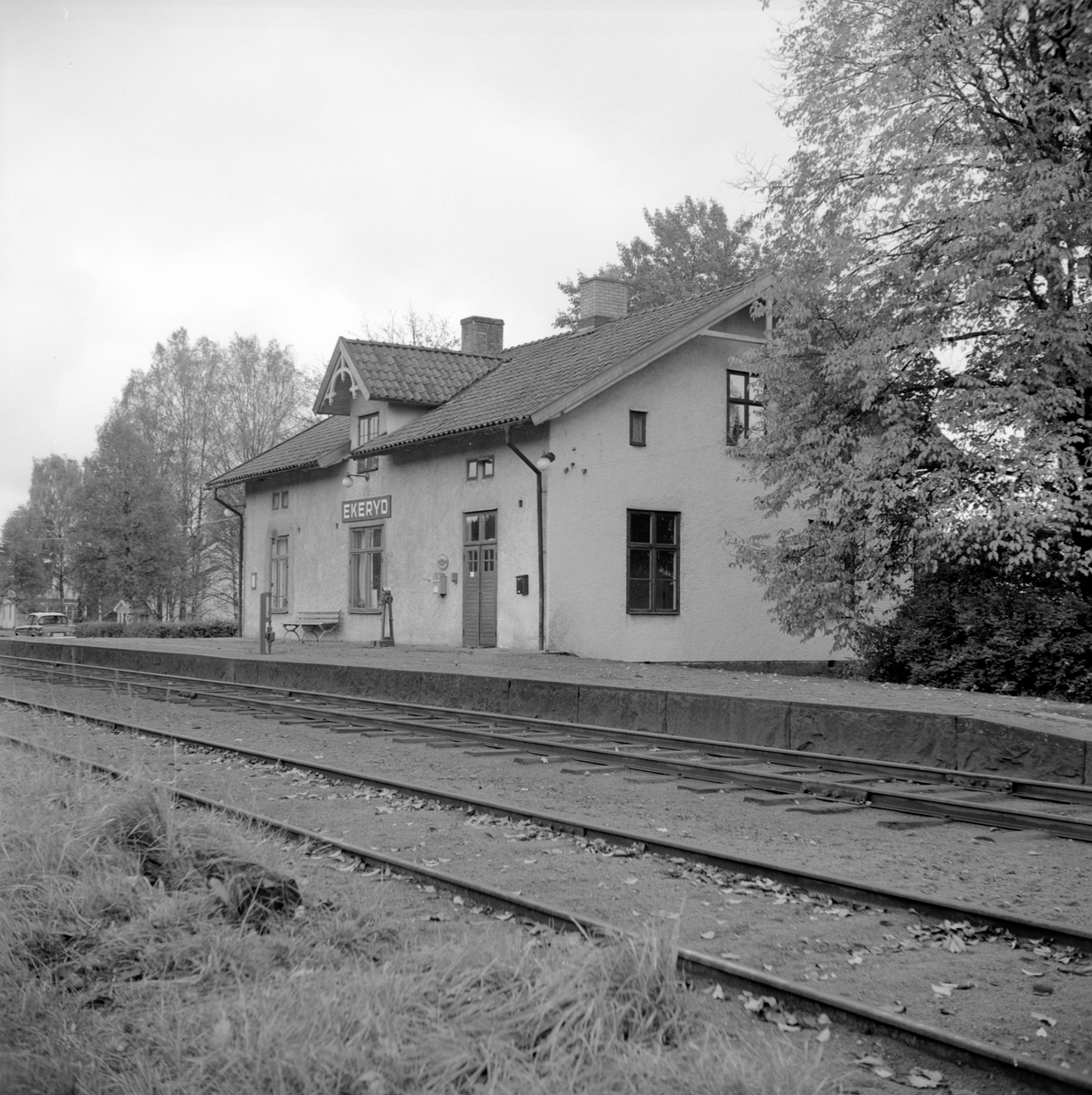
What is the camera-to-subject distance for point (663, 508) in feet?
82.1

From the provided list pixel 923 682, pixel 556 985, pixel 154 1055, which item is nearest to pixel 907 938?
pixel 556 985

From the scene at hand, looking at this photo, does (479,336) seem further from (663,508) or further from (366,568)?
(663,508)

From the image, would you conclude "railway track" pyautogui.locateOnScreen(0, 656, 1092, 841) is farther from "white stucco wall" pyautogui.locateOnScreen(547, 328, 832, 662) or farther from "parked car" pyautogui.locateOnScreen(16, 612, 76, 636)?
"parked car" pyautogui.locateOnScreen(16, 612, 76, 636)

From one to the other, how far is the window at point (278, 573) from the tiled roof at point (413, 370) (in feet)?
21.0

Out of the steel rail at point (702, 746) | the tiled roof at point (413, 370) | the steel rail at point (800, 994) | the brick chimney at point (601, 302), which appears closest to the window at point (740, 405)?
the brick chimney at point (601, 302)

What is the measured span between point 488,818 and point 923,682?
1140 cm

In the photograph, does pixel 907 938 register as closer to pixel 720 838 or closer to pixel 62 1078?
pixel 720 838

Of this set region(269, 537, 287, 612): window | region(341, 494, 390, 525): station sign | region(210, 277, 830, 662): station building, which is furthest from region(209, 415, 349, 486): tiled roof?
region(269, 537, 287, 612): window

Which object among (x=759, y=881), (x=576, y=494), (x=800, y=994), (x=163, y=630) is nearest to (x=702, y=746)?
(x=759, y=881)

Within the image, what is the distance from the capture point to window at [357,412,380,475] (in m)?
29.8

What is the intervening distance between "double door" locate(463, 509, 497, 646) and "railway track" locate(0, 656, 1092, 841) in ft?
25.5

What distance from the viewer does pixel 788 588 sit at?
2030cm

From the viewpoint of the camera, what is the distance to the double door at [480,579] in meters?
25.3

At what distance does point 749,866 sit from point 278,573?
28733 mm
